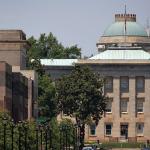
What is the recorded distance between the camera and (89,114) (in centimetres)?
18438

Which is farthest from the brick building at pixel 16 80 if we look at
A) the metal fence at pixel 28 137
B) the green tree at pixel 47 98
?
the green tree at pixel 47 98

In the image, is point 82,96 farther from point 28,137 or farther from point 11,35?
point 28,137

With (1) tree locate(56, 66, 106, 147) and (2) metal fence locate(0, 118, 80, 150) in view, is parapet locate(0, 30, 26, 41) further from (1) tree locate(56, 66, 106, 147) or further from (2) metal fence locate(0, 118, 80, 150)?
(1) tree locate(56, 66, 106, 147)

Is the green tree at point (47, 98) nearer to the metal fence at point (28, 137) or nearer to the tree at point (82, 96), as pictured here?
the tree at point (82, 96)

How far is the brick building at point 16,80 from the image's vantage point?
125 metres

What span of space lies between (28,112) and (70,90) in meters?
39.6

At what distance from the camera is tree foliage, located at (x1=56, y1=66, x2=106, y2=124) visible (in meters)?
182

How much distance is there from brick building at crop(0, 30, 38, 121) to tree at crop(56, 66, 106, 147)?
26948mm

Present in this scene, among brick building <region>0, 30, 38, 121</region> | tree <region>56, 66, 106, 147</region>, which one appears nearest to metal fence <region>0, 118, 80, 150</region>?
brick building <region>0, 30, 38, 121</region>

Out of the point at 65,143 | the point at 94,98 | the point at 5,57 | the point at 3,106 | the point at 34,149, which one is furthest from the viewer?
the point at 94,98

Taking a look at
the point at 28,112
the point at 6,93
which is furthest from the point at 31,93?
the point at 6,93

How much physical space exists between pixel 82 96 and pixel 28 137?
241 feet

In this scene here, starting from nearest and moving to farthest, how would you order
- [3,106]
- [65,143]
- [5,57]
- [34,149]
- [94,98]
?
[34,149] → [3,106] → [65,143] → [5,57] → [94,98]

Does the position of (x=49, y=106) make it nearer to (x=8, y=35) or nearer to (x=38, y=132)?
(x=8, y=35)
